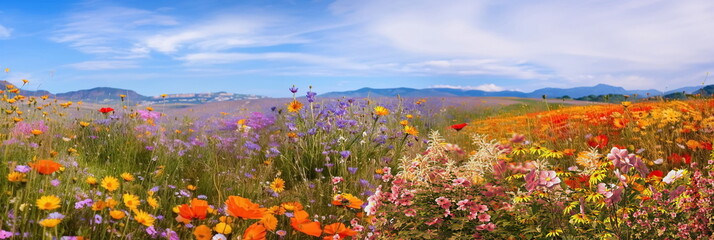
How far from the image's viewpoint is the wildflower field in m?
2.08

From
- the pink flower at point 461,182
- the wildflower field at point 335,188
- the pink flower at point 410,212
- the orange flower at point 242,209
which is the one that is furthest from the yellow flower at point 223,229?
the pink flower at point 461,182

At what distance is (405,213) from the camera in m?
2.23

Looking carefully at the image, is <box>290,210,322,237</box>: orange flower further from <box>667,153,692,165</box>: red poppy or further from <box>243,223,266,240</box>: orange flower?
<box>667,153,692,165</box>: red poppy

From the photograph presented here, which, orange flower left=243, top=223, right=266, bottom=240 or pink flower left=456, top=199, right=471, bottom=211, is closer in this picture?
orange flower left=243, top=223, right=266, bottom=240

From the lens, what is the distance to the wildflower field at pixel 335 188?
208 centimetres

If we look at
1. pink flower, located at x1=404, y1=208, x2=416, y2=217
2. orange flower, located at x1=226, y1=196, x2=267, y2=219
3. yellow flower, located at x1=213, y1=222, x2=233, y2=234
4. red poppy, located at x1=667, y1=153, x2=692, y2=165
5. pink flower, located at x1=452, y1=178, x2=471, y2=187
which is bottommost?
red poppy, located at x1=667, y1=153, x2=692, y2=165

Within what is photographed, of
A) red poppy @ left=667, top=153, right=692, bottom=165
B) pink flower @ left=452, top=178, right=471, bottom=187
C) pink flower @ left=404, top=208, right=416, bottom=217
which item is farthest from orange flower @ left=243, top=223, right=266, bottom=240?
red poppy @ left=667, top=153, right=692, bottom=165

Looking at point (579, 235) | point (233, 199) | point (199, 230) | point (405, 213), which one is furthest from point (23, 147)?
point (579, 235)

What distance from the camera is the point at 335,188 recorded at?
3.23 metres

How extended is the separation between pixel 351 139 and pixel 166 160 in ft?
6.04

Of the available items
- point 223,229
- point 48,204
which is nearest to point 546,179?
point 223,229

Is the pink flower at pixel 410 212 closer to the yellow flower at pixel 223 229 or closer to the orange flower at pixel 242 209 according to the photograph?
the orange flower at pixel 242 209

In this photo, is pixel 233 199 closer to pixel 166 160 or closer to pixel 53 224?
pixel 53 224

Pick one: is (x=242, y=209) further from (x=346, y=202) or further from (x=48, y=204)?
(x=346, y=202)
